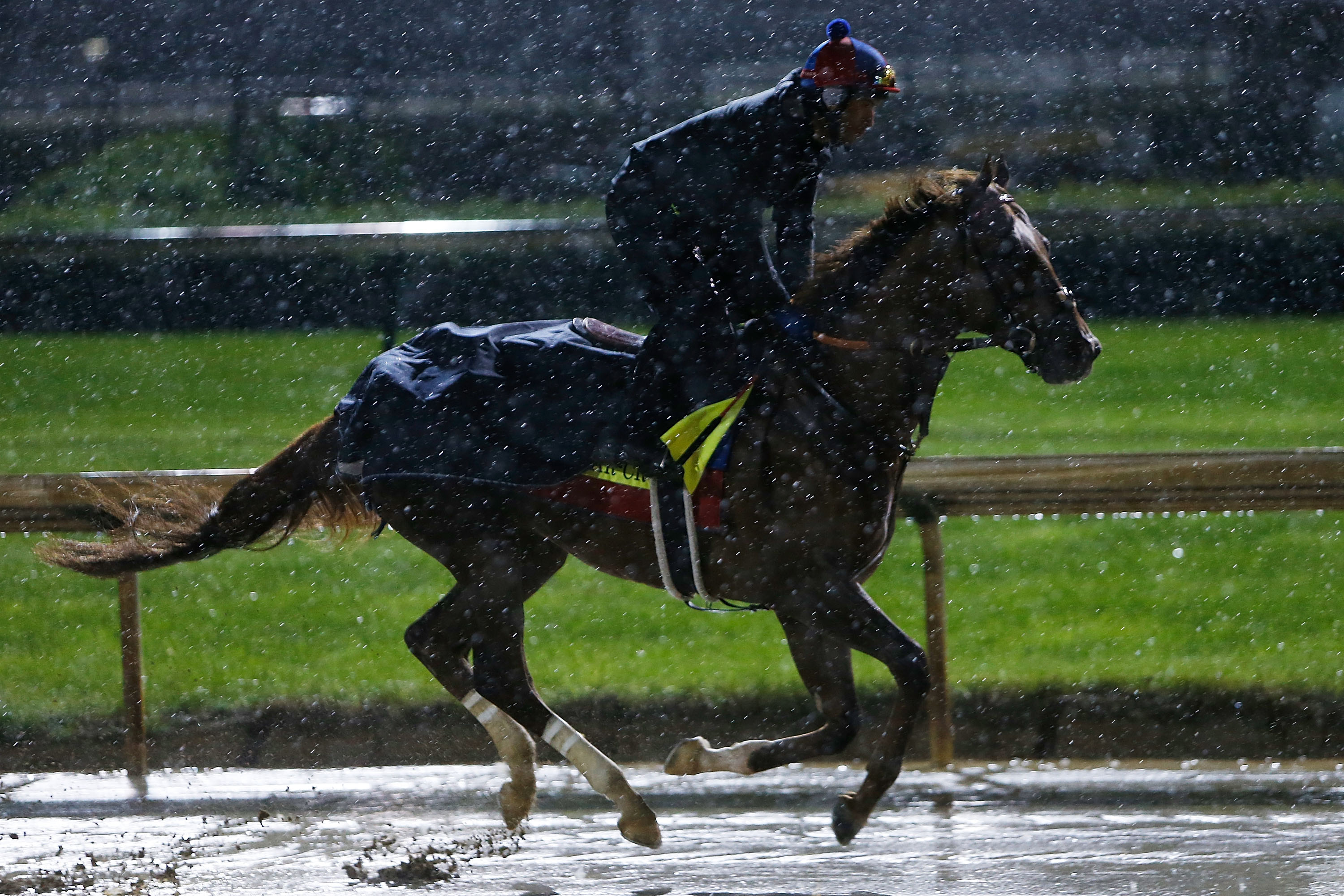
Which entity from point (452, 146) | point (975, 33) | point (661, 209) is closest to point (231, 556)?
point (661, 209)

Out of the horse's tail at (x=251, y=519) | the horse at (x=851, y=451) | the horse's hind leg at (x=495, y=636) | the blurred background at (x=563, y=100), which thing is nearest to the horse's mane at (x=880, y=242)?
the horse at (x=851, y=451)

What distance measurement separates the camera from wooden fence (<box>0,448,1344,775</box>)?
16.0ft

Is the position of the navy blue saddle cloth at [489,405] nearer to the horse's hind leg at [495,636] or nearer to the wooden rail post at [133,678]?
the horse's hind leg at [495,636]

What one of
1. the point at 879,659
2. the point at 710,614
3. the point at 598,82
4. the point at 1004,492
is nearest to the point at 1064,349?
the point at 879,659

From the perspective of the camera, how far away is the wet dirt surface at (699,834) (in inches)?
154

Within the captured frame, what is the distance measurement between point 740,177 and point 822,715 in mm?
1395

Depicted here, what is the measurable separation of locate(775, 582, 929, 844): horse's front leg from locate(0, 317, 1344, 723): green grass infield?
1716 mm

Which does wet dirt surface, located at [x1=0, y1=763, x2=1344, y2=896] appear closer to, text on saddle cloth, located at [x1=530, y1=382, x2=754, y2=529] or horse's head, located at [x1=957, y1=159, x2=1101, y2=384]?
text on saddle cloth, located at [x1=530, y1=382, x2=754, y2=529]

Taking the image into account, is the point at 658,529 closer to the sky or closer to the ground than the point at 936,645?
closer to the sky

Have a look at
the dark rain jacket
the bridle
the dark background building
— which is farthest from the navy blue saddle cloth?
the dark background building

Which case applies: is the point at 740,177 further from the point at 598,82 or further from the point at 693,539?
the point at 598,82

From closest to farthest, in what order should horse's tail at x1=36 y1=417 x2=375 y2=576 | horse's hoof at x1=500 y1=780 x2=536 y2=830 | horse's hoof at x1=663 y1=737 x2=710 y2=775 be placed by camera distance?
horse's hoof at x1=663 y1=737 x2=710 y2=775 → horse's hoof at x1=500 y1=780 x2=536 y2=830 → horse's tail at x1=36 y1=417 x2=375 y2=576

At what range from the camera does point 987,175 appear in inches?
155

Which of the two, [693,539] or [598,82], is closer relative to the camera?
[693,539]
